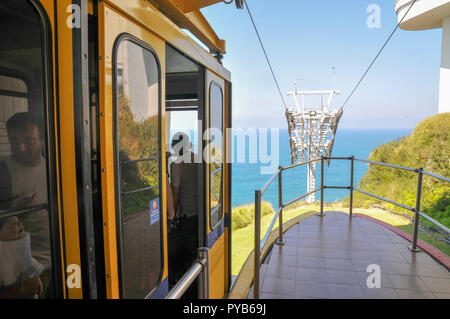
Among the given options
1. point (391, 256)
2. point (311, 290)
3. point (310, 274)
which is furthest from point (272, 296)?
point (391, 256)

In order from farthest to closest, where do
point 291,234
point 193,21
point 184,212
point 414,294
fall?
point 291,234 → point 184,212 → point 414,294 → point 193,21

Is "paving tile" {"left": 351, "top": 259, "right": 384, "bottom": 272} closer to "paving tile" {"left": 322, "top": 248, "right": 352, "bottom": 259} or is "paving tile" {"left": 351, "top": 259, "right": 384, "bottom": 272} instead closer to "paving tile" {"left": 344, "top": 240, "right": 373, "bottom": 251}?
"paving tile" {"left": 322, "top": 248, "right": 352, "bottom": 259}

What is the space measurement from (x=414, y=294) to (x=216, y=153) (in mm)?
2276

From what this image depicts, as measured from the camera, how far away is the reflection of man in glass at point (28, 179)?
1.04 metres

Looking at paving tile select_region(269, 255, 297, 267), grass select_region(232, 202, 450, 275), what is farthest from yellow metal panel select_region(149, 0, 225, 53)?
grass select_region(232, 202, 450, 275)

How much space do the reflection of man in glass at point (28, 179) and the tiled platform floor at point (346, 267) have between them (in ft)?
7.14

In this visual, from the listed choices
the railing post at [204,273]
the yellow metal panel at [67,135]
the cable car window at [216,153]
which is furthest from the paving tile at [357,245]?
the yellow metal panel at [67,135]

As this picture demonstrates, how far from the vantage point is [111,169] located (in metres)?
1.40

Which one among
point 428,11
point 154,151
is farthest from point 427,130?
point 154,151

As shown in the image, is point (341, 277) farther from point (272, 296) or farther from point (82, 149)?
point (82, 149)

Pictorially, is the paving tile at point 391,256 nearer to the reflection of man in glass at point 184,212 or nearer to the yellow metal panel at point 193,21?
the reflection of man in glass at point 184,212

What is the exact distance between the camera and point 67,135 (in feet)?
3.88

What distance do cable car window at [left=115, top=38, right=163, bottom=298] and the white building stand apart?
15.8m

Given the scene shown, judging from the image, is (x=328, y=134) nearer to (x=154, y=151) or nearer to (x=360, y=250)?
(x=360, y=250)
